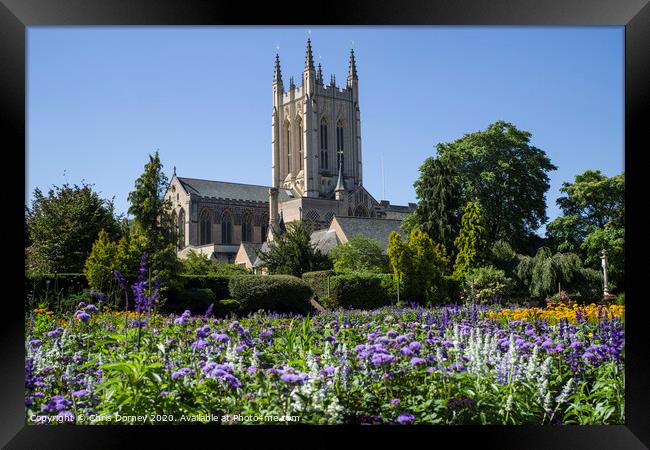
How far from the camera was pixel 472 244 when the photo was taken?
19.2 meters

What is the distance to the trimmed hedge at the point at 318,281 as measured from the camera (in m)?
18.7

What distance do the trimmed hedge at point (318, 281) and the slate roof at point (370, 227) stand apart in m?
11.1

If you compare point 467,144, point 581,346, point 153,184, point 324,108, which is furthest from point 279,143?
point 581,346

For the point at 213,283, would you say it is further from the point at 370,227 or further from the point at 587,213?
the point at 370,227

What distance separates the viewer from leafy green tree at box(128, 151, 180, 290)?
53.4 ft

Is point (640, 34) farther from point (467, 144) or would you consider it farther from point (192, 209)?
point (192, 209)

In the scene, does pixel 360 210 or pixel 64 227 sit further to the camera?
pixel 360 210

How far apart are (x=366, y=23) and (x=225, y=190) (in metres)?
42.2

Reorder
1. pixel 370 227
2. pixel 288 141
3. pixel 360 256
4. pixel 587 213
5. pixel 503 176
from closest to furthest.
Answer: pixel 587 213 < pixel 503 176 < pixel 360 256 < pixel 370 227 < pixel 288 141

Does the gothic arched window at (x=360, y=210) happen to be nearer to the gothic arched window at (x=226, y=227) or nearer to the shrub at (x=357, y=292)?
the gothic arched window at (x=226, y=227)

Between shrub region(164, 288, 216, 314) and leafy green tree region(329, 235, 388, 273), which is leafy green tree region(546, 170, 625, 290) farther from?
shrub region(164, 288, 216, 314)

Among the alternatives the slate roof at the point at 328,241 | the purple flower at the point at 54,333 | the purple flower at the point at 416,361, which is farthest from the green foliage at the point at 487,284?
the slate roof at the point at 328,241

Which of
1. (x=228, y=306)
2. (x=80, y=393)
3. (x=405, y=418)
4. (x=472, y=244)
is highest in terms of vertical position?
(x=472, y=244)

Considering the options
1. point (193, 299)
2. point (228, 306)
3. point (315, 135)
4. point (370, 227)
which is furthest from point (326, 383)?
point (315, 135)
